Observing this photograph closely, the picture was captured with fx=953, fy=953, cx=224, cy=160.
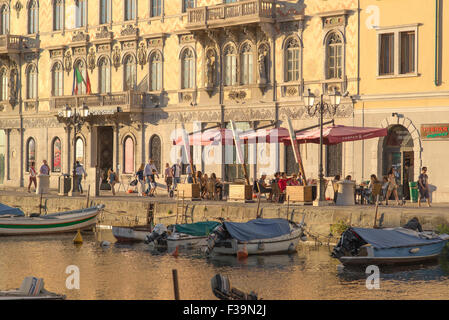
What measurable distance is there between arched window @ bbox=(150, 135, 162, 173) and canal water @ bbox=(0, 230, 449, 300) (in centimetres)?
1468

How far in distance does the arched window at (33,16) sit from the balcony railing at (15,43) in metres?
0.64

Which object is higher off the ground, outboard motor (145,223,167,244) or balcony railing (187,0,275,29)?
balcony railing (187,0,275,29)

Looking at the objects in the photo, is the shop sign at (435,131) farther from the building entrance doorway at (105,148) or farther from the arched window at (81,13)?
the arched window at (81,13)

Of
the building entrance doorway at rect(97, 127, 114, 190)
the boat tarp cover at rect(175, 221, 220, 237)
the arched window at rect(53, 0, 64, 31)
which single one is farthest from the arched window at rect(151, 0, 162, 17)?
the boat tarp cover at rect(175, 221, 220, 237)

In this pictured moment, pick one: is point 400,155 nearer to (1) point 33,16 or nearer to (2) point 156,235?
(2) point 156,235

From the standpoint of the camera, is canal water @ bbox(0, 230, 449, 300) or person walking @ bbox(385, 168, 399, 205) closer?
canal water @ bbox(0, 230, 449, 300)

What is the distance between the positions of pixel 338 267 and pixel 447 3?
15414 millimetres

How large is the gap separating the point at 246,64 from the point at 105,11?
11043mm

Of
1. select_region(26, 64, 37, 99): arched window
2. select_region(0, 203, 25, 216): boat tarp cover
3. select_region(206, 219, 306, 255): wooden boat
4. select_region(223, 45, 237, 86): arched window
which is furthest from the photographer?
select_region(26, 64, 37, 99): arched window

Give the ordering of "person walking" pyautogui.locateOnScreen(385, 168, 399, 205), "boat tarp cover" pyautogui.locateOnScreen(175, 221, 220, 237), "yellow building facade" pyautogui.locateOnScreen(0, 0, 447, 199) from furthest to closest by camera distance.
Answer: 1. "yellow building facade" pyautogui.locateOnScreen(0, 0, 447, 199)
2. "person walking" pyautogui.locateOnScreen(385, 168, 399, 205)
3. "boat tarp cover" pyautogui.locateOnScreen(175, 221, 220, 237)

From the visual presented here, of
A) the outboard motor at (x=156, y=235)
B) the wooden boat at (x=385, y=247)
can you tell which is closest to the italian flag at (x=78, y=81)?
the outboard motor at (x=156, y=235)

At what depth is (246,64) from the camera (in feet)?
153

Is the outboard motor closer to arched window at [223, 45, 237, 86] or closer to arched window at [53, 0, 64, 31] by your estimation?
arched window at [223, 45, 237, 86]

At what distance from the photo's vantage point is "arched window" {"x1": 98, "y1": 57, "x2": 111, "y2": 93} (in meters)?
53.2
